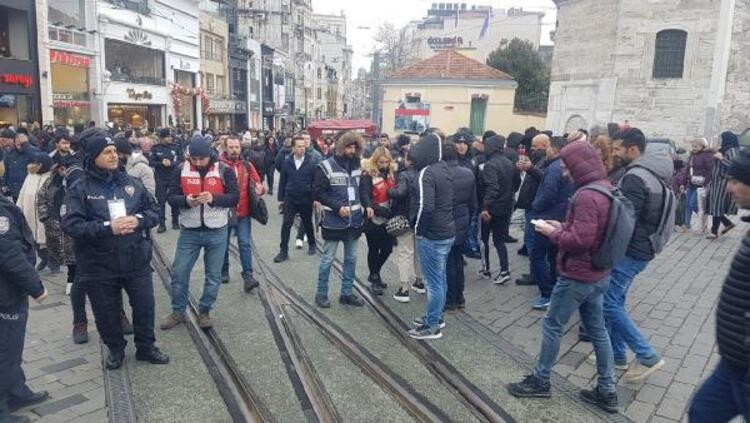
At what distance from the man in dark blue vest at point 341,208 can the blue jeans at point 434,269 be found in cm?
115

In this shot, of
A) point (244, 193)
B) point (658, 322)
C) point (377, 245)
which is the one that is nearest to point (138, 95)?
point (244, 193)

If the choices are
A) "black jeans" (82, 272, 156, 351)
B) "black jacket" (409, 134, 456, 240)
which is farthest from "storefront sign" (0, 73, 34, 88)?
"black jacket" (409, 134, 456, 240)

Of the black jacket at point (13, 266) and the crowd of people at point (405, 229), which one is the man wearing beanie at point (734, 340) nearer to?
the crowd of people at point (405, 229)

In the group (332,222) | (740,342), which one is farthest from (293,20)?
(740,342)

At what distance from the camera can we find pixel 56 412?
4.22 m

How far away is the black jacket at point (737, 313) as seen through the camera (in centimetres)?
261

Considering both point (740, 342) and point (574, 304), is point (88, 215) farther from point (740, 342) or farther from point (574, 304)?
point (740, 342)

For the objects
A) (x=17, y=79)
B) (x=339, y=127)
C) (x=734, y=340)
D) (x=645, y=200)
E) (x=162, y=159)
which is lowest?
(x=734, y=340)

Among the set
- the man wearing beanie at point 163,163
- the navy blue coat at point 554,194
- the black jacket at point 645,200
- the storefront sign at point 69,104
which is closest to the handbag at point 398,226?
the navy blue coat at point 554,194

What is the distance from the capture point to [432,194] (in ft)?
18.4

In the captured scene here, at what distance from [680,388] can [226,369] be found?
13.5ft

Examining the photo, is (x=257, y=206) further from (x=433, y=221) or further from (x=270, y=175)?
(x=270, y=175)

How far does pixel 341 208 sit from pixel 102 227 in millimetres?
2757

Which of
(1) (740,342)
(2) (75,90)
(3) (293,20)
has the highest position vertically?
(3) (293,20)
